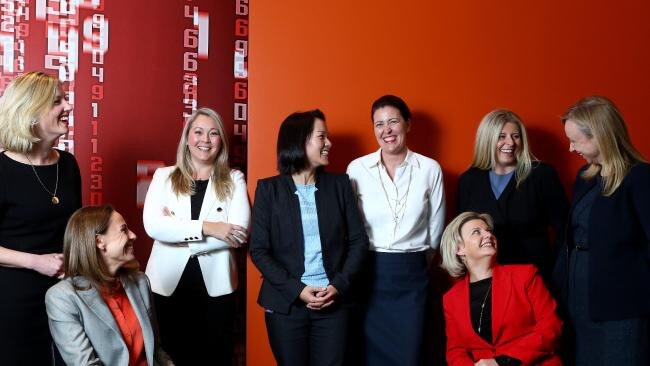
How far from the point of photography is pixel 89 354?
6.98ft

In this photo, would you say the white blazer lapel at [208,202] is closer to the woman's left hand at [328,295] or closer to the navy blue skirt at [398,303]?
the woman's left hand at [328,295]

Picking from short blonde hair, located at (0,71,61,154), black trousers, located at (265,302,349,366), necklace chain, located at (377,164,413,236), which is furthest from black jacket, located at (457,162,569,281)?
short blonde hair, located at (0,71,61,154)

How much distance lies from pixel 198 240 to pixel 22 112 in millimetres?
942

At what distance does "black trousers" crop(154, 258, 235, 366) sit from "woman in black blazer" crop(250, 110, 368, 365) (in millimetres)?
266

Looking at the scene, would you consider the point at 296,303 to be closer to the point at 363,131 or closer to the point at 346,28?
the point at 363,131

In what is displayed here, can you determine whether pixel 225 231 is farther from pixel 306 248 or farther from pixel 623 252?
pixel 623 252

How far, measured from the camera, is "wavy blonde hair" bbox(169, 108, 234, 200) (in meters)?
2.92

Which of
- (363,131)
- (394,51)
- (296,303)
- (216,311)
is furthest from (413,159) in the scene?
(216,311)

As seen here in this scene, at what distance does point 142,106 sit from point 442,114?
6.17ft

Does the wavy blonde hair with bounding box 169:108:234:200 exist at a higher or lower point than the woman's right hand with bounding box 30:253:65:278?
higher

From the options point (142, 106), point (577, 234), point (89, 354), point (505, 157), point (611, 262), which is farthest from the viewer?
point (142, 106)

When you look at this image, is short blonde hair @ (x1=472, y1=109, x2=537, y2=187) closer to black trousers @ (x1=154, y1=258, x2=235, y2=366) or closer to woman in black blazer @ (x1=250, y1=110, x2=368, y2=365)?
woman in black blazer @ (x1=250, y1=110, x2=368, y2=365)

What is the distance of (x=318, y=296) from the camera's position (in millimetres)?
2645

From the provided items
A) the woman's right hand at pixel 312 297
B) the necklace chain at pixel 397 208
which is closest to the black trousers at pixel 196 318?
the woman's right hand at pixel 312 297
